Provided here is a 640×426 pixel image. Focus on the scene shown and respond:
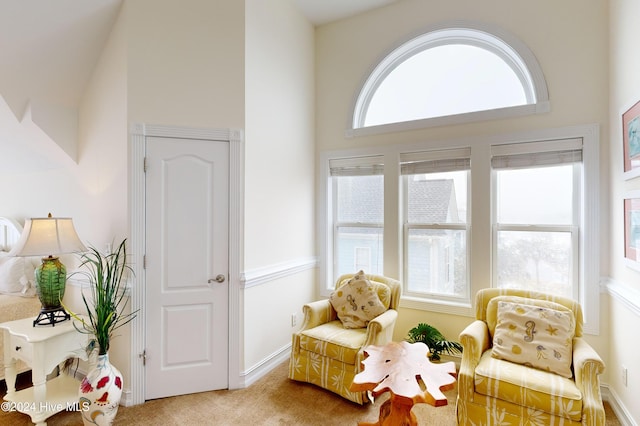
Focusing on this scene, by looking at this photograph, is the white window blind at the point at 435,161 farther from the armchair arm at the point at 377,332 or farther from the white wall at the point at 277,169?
the armchair arm at the point at 377,332

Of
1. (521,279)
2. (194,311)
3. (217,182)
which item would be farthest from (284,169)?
(521,279)

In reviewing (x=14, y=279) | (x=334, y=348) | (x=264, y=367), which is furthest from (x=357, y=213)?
(x=14, y=279)

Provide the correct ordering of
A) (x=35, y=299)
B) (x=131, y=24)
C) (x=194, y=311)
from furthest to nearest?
(x=35, y=299) < (x=194, y=311) < (x=131, y=24)

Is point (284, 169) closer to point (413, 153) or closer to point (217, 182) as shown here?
point (217, 182)

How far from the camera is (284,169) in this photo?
3.24 metres

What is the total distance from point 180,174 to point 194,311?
1133 mm

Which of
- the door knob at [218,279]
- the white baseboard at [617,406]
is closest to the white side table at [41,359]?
the door knob at [218,279]

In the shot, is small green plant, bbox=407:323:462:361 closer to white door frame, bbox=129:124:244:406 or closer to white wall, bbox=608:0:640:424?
white wall, bbox=608:0:640:424

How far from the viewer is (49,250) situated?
7.32ft

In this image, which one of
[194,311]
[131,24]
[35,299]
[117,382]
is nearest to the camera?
[117,382]

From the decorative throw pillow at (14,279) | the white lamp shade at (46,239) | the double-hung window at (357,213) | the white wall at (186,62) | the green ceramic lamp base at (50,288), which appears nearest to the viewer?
the white lamp shade at (46,239)

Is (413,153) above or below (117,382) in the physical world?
above

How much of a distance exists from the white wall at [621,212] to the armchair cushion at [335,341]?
1.80 meters

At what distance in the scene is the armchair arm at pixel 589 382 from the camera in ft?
5.64
